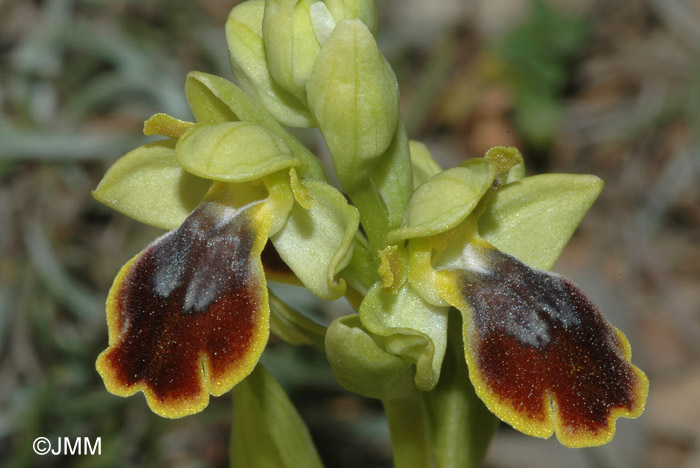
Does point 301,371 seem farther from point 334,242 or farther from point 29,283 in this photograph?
point 334,242

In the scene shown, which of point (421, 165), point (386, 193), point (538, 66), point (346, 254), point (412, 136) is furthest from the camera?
point (412, 136)

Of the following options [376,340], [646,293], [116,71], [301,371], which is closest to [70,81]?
[116,71]

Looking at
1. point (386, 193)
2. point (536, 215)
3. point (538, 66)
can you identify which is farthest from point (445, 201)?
point (538, 66)

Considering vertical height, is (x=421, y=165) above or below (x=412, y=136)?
above

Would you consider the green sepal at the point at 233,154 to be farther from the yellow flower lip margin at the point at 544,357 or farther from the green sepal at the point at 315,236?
the yellow flower lip margin at the point at 544,357

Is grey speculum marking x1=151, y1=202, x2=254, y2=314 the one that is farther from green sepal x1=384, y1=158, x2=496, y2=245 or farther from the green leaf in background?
the green leaf in background

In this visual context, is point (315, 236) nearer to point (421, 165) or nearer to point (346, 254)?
point (346, 254)

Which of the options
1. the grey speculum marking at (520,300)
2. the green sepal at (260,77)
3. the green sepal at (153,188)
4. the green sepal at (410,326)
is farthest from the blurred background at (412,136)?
the grey speculum marking at (520,300)
